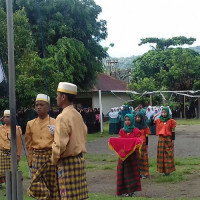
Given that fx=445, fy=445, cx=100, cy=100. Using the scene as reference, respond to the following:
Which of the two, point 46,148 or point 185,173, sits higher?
point 46,148

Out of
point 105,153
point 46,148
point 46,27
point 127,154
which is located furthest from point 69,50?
Result: point 46,148

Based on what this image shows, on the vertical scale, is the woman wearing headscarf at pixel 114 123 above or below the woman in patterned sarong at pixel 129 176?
above

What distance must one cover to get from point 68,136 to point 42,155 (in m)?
1.38

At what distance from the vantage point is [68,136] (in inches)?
206

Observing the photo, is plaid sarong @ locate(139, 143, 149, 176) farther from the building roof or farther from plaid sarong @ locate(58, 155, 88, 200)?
the building roof

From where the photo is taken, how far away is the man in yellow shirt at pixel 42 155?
6105mm

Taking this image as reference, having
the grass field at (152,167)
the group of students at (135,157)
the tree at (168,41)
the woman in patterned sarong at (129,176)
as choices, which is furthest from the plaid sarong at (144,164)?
the tree at (168,41)

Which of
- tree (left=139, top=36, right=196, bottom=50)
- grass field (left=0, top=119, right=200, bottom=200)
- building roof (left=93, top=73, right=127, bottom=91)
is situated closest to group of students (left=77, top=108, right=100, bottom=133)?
grass field (left=0, top=119, right=200, bottom=200)

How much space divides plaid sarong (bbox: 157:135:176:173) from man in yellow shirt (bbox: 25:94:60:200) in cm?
479

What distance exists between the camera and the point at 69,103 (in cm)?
554

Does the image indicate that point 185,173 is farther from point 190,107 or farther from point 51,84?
point 190,107

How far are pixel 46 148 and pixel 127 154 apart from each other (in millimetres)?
2380

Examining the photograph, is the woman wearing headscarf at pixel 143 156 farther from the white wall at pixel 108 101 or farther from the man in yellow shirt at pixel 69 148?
the white wall at pixel 108 101

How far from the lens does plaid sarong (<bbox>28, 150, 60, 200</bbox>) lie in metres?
6.07
